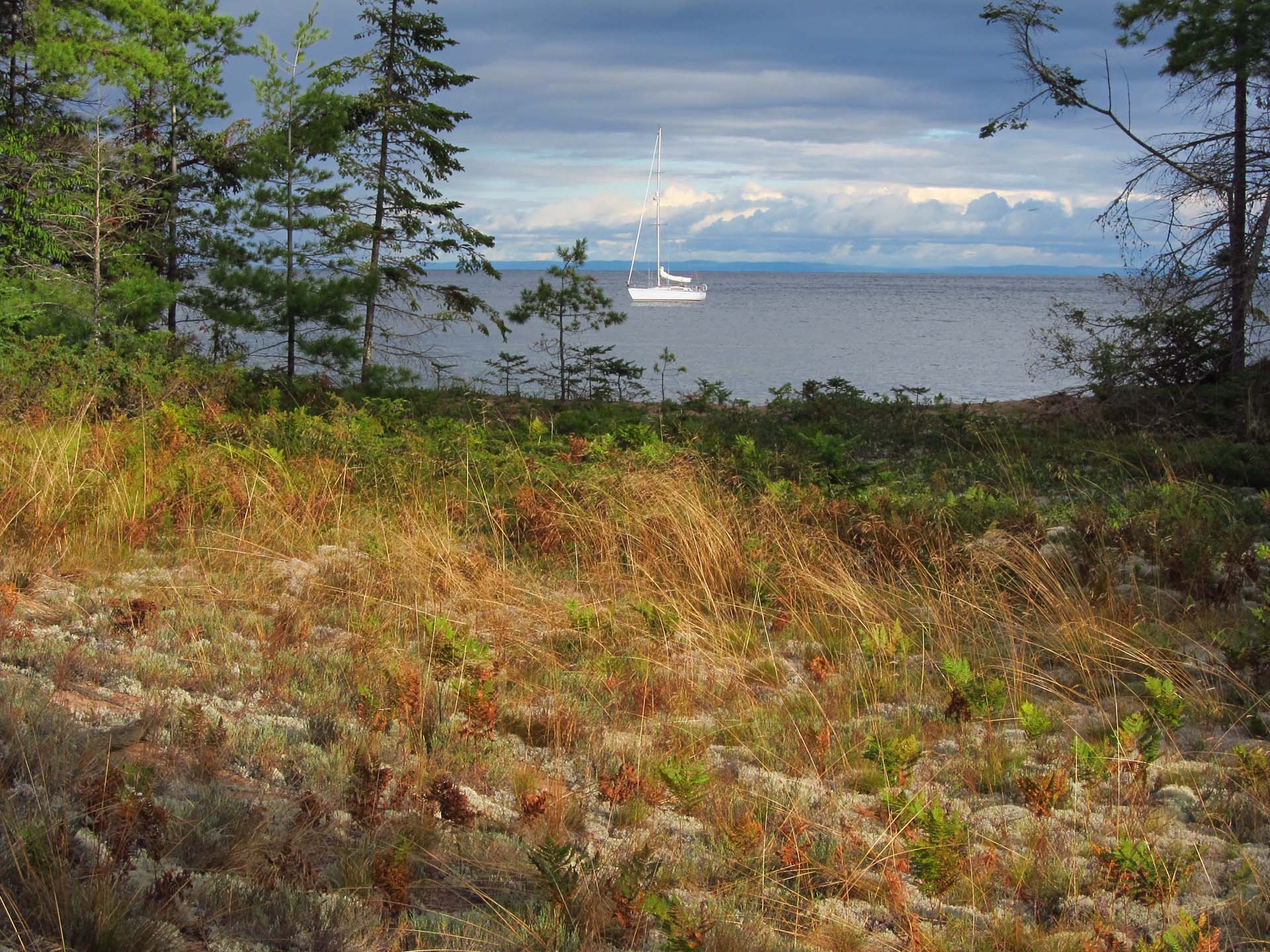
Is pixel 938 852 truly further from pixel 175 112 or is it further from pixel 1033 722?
pixel 175 112

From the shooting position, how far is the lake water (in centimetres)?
2732

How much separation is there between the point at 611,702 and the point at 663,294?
70.8 meters

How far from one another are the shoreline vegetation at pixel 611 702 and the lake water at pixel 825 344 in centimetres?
1038

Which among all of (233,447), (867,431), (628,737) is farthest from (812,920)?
(867,431)

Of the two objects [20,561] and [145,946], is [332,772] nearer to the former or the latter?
[145,946]

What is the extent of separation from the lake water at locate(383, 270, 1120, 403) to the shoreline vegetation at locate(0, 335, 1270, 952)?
10.4 metres

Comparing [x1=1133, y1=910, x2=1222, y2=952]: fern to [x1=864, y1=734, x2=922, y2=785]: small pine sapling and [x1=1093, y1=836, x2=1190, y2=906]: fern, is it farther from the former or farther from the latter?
[x1=864, y1=734, x2=922, y2=785]: small pine sapling

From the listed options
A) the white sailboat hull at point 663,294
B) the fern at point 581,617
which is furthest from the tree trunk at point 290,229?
the white sailboat hull at point 663,294

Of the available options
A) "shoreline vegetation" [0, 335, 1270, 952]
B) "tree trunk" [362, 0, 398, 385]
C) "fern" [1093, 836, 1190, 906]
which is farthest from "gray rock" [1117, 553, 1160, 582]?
"tree trunk" [362, 0, 398, 385]

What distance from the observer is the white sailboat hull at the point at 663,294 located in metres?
72.8

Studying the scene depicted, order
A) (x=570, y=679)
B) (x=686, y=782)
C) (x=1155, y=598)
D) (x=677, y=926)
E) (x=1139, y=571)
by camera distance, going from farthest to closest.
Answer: (x=1139, y=571) → (x=1155, y=598) → (x=570, y=679) → (x=686, y=782) → (x=677, y=926)

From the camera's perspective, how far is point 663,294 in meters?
73.4

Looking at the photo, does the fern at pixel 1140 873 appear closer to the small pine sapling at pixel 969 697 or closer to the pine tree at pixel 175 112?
the small pine sapling at pixel 969 697

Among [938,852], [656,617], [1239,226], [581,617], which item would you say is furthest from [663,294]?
[938,852]
